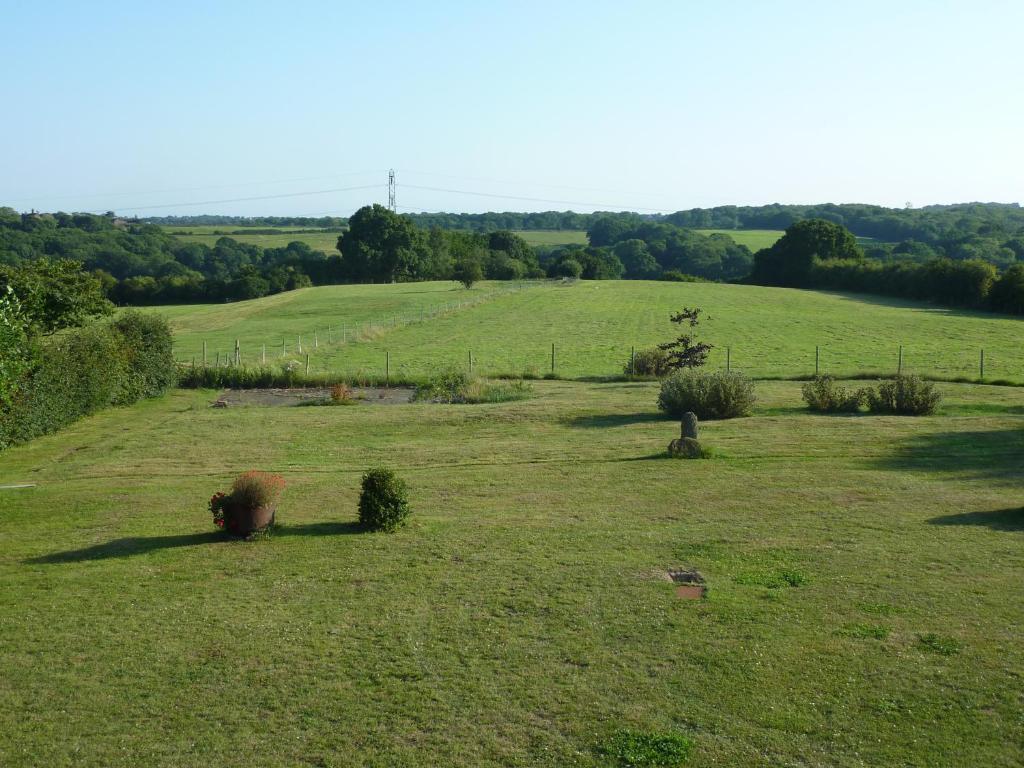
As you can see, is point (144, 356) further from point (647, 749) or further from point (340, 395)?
point (647, 749)

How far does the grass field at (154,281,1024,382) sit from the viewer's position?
4450cm

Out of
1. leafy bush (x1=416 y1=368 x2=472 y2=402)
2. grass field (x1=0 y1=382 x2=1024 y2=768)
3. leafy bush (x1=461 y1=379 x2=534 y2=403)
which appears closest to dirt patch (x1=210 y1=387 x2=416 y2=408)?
leafy bush (x1=416 y1=368 x2=472 y2=402)

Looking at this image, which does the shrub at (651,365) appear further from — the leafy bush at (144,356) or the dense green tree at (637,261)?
the dense green tree at (637,261)

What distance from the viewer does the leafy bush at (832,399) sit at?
27359 millimetres

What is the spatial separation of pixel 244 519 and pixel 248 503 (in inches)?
11.0

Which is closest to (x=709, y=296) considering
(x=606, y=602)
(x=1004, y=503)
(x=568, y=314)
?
(x=568, y=314)

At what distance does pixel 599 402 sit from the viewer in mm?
29750

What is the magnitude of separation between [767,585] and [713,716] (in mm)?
3793

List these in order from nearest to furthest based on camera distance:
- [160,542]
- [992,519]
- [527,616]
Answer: [527,616] < [160,542] < [992,519]

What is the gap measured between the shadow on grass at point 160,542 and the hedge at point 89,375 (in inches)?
302

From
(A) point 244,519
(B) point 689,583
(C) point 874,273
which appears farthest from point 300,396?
(C) point 874,273

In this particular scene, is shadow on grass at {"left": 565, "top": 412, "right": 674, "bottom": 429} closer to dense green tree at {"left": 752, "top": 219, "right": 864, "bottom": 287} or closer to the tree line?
the tree line

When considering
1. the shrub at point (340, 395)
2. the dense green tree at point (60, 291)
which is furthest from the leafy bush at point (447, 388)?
the dense green tree at point (60, 291)

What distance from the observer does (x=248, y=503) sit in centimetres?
1424
